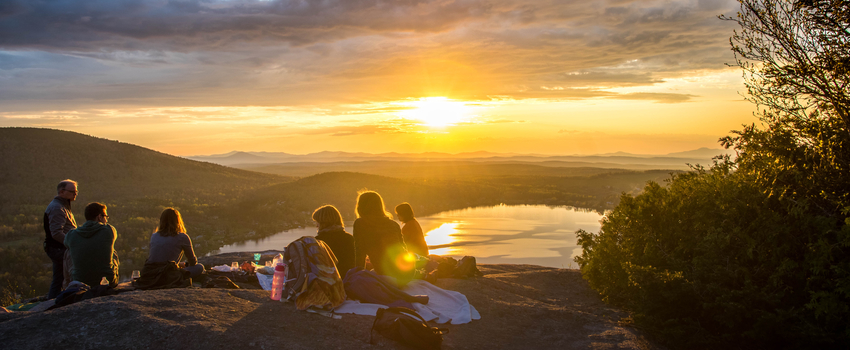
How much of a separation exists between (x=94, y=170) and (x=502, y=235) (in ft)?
131

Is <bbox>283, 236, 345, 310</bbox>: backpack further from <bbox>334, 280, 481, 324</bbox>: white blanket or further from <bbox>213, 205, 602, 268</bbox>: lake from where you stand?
<bbox>213, 205, 602, 268</bbox>: lake

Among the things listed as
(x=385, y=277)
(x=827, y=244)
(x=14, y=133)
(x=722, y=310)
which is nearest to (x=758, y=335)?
(x=722, y=310)

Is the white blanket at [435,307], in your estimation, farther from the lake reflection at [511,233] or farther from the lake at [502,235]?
the lake reflection at [511,233]

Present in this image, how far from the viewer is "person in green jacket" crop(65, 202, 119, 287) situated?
6.50 m

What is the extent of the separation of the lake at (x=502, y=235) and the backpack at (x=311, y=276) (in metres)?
12.0

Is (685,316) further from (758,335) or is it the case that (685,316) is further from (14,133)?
(14,133)

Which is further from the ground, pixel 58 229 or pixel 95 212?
pixel 95 212

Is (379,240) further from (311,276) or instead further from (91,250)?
(91,250)

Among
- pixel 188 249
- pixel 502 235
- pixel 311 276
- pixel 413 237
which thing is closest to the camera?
pixel 311 276

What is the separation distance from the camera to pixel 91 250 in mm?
6551

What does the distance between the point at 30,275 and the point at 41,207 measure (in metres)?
15.3

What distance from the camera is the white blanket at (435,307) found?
5.95 meters

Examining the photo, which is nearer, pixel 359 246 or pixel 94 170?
pixel 359 246

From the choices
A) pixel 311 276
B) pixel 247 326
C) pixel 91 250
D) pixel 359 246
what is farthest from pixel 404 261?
pixel 91 250
